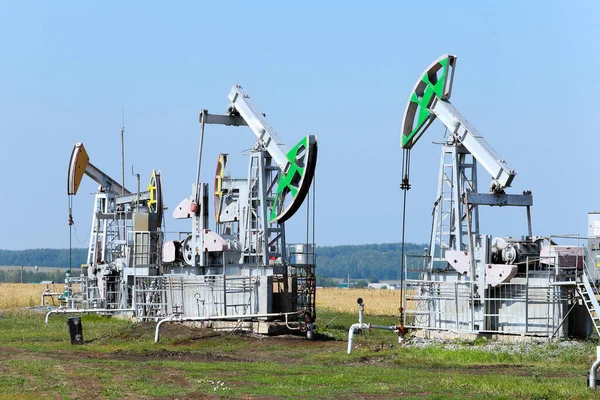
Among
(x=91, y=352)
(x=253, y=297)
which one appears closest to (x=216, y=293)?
(x=253, y=297)

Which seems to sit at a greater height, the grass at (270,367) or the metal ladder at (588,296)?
the metal ladder at (588,296)

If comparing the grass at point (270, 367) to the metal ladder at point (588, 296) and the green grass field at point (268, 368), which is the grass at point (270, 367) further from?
the metal ladder at point (588, 296)

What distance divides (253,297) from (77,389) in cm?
1427

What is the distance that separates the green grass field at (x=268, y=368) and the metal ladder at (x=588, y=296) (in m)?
0.88

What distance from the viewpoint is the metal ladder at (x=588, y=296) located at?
1095 inches

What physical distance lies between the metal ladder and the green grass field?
0.88 metres

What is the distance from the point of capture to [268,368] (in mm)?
24609

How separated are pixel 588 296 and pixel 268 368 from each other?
31.1 ft

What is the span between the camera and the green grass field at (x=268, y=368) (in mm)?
20359

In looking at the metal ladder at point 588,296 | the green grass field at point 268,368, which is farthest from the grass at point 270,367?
the metal ladder at point 588,296

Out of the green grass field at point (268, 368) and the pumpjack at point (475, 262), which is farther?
the pumpjack at point (475, 262)

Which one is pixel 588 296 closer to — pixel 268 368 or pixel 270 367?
pixel 270 367

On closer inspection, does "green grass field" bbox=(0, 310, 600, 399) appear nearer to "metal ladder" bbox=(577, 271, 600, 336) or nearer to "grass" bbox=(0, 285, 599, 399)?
"grass" bbox=(0, 285, 599, 399)

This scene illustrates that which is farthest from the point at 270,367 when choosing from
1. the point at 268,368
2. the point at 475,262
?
the point at 475,262
